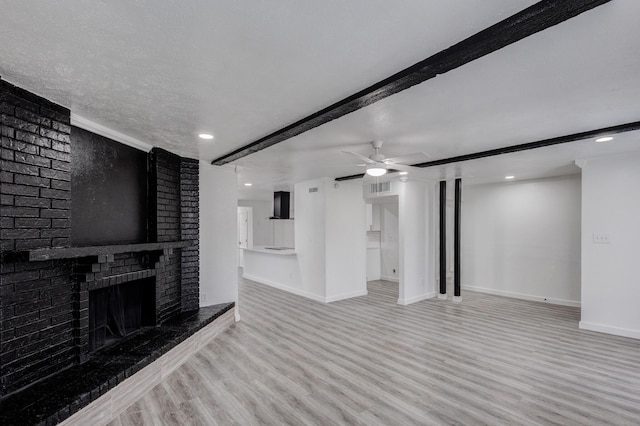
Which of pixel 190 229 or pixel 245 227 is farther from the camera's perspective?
pixel 245 227

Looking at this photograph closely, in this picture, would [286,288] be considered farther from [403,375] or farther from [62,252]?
[62,252]

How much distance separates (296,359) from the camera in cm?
346

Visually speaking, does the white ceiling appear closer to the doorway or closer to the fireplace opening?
the fireplace opening

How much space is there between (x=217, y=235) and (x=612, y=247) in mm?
5407

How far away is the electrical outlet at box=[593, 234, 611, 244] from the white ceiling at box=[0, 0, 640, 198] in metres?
2.12

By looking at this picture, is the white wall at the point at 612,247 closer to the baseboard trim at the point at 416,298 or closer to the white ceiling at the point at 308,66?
the white ceiling at the point at 308,66

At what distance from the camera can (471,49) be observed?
1.58m

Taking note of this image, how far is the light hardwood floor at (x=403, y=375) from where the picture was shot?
2.45m

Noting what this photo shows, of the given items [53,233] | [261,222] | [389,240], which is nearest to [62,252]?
[53,233]

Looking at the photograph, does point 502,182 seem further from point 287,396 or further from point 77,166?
point 77,166

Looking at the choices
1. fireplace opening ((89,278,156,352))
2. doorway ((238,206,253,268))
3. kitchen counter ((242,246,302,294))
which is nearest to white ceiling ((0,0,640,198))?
fireplace opening ((89,278,156,352))

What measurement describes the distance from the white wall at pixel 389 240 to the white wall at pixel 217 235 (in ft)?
15.0

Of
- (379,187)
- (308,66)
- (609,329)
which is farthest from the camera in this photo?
(379,187)

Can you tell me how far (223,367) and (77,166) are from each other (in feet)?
7.64
